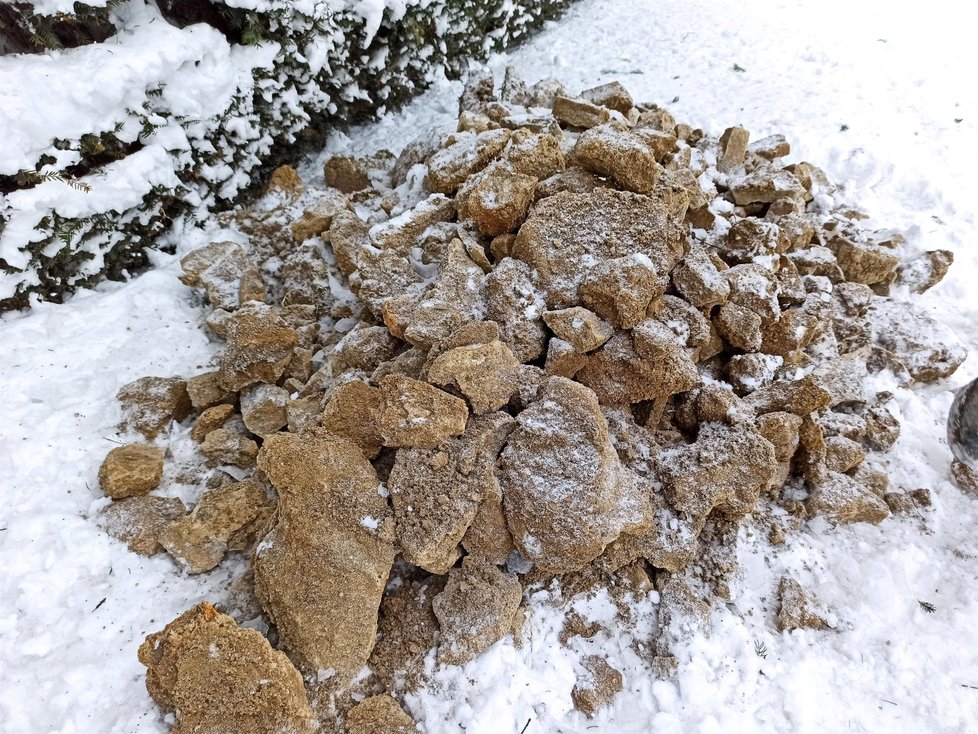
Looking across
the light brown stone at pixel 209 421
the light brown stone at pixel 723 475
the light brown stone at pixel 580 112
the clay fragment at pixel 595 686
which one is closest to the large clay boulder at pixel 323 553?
the light brown stone at pixel 209 421

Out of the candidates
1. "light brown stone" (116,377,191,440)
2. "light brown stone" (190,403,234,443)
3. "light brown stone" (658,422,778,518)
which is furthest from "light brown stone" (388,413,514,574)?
"light brown stone" (116,377,191,440)

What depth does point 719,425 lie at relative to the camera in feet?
10.2

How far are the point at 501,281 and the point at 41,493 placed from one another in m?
2.66

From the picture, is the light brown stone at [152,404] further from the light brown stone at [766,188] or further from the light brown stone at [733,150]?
the light brown stone at [733,150]

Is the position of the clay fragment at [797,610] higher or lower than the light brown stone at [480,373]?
lower

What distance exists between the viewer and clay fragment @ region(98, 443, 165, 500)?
2.95 metres

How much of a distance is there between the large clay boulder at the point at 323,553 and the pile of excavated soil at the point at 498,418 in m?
0.01

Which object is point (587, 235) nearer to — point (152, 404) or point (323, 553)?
point (323, 553)

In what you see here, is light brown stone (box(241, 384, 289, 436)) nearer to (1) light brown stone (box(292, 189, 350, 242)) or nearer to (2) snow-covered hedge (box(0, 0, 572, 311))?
(1) light brown stone (box(292, 189, 350, 242))

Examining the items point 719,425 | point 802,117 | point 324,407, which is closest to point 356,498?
point 324,407

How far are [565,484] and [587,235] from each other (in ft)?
4.92

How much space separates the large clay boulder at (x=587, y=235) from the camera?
3301 millimetres

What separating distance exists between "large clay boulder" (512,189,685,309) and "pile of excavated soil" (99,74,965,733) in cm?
2

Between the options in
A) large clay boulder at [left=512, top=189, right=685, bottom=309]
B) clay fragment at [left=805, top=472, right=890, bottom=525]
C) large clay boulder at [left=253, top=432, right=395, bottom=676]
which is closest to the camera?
large clay boulder at [left=253, top=432, right=395, bottom=676]
